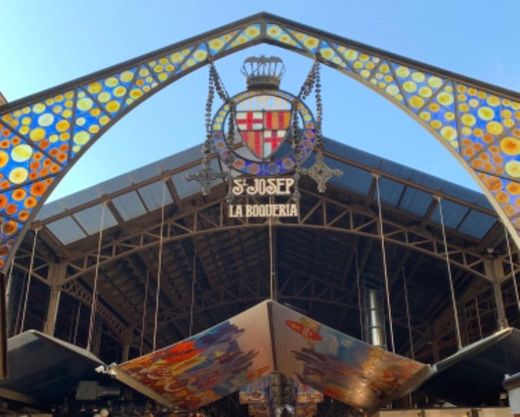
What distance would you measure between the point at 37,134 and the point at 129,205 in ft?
29.9

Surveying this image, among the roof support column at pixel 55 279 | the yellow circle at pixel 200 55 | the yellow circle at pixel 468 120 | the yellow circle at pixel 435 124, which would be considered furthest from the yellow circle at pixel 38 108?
the roof support column at pixel 55 279

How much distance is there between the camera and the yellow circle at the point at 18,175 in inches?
283

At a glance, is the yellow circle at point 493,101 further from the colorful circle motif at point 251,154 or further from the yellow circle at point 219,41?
the yellow circle at point 219,41

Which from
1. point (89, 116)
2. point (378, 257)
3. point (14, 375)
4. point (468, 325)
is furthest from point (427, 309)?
point (89, 116)

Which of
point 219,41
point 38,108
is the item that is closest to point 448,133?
point 219,41

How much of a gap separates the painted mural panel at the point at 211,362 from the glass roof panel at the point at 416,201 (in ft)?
21.9

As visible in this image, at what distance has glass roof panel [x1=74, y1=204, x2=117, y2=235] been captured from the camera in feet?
52.5

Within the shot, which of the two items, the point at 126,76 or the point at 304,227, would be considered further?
the point at 304,227

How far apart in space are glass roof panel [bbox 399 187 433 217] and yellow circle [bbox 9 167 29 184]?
37.9 feet

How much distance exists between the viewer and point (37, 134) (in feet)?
24.8

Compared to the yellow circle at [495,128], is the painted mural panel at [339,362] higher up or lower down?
lower down

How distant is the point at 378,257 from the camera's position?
2052cm

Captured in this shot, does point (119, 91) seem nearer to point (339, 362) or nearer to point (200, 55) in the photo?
point (200, 55)

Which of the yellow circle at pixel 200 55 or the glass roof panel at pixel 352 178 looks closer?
the yellow circle at pixel 200 55
